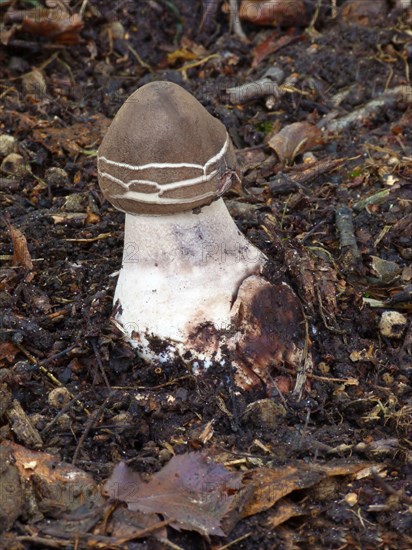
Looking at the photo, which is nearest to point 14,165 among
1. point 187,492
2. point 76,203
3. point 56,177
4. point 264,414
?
point 56,177

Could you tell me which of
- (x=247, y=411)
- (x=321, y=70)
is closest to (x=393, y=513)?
(x=247, y=411)

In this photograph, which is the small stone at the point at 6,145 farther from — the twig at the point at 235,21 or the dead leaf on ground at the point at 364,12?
the dead leaf on ground at the point at 364,12

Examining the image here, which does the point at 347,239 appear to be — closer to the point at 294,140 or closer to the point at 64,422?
the point at 294,140

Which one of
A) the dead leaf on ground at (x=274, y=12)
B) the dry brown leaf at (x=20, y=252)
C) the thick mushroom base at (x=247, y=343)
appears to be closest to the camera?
the thick mushroom base at (x=247, y=343)

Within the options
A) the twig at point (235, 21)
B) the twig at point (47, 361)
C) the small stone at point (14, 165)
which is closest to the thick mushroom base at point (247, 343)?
the twig at point (47, 361)

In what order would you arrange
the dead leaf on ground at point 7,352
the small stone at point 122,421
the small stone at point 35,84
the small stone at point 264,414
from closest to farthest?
the small stone at point 122,421 → the small stone at point 264,414 → the dead leaf on ground at point 7,352 → the small stone at point 35,84

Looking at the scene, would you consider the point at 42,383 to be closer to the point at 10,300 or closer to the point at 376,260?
the point at 10,300
